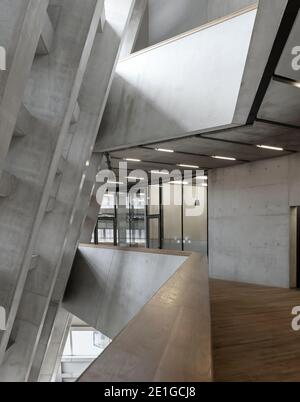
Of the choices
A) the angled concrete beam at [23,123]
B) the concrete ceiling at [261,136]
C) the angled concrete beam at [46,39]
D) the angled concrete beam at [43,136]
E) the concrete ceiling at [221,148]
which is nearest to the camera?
the concrete ceiling at [261,136]

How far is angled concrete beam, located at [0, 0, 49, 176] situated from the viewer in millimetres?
4047

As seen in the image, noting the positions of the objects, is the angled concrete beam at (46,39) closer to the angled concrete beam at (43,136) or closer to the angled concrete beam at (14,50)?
the angled concrete beam at (43,136)

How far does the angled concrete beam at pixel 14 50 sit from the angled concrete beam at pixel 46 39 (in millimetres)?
1323

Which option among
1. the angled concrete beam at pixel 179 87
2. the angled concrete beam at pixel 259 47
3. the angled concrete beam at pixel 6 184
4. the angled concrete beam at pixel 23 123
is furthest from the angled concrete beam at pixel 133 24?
the angled concrete beam at pixel 6 184

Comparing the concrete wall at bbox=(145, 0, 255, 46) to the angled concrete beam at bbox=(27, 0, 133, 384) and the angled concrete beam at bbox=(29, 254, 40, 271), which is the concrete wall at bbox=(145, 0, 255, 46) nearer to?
the angled concrete beam at bbox=(27, 0, 133, 384)

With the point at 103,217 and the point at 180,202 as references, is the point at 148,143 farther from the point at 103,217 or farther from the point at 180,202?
the point at 103,217

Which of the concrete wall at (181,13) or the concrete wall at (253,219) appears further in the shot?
the concrete wall at (181,13)

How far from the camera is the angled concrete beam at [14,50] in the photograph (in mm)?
4047

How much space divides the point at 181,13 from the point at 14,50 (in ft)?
30.3

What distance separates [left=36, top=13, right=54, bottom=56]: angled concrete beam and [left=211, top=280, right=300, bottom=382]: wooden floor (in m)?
5.27

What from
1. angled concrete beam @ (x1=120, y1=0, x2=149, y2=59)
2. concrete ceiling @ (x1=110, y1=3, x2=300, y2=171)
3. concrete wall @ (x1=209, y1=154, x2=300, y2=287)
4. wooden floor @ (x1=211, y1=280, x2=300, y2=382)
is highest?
angled concrete beam @ (x1=120, y1=0, x2=149, y2=59)

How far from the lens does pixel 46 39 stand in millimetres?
5840

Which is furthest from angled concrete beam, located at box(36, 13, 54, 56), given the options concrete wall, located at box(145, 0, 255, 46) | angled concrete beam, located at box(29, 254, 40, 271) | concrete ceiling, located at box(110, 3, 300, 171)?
concrete wall, located at box(145, 0, 255, 46)

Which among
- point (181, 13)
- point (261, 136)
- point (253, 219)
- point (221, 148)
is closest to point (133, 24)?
point (181, 13)
